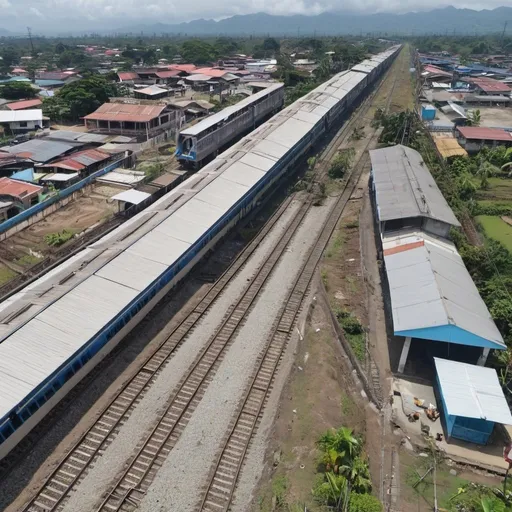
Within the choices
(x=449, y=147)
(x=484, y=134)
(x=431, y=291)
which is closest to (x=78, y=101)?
(x=449, y=147)

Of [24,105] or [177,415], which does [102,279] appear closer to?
[177,415]

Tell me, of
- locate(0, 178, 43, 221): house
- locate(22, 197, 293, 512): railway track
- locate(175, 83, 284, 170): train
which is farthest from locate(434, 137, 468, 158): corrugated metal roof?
locate(0, 178, 43, 221): house

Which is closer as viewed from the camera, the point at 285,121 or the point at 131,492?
the point at 131,492

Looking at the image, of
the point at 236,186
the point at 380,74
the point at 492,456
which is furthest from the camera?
the point at 380,74

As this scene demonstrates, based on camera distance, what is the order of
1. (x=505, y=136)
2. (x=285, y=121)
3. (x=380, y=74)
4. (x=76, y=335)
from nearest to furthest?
(x=76, y=335) → (x=285, y=121) → (x=505, y=136) → (x=380, y=74)

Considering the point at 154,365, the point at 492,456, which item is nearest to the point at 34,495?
the point at 154,365

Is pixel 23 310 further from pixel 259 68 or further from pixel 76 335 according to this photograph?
pixel 259 68

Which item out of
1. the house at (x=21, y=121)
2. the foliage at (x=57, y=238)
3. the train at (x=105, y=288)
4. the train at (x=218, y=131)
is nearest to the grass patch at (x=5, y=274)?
the foliage at (x=57, y=238)
